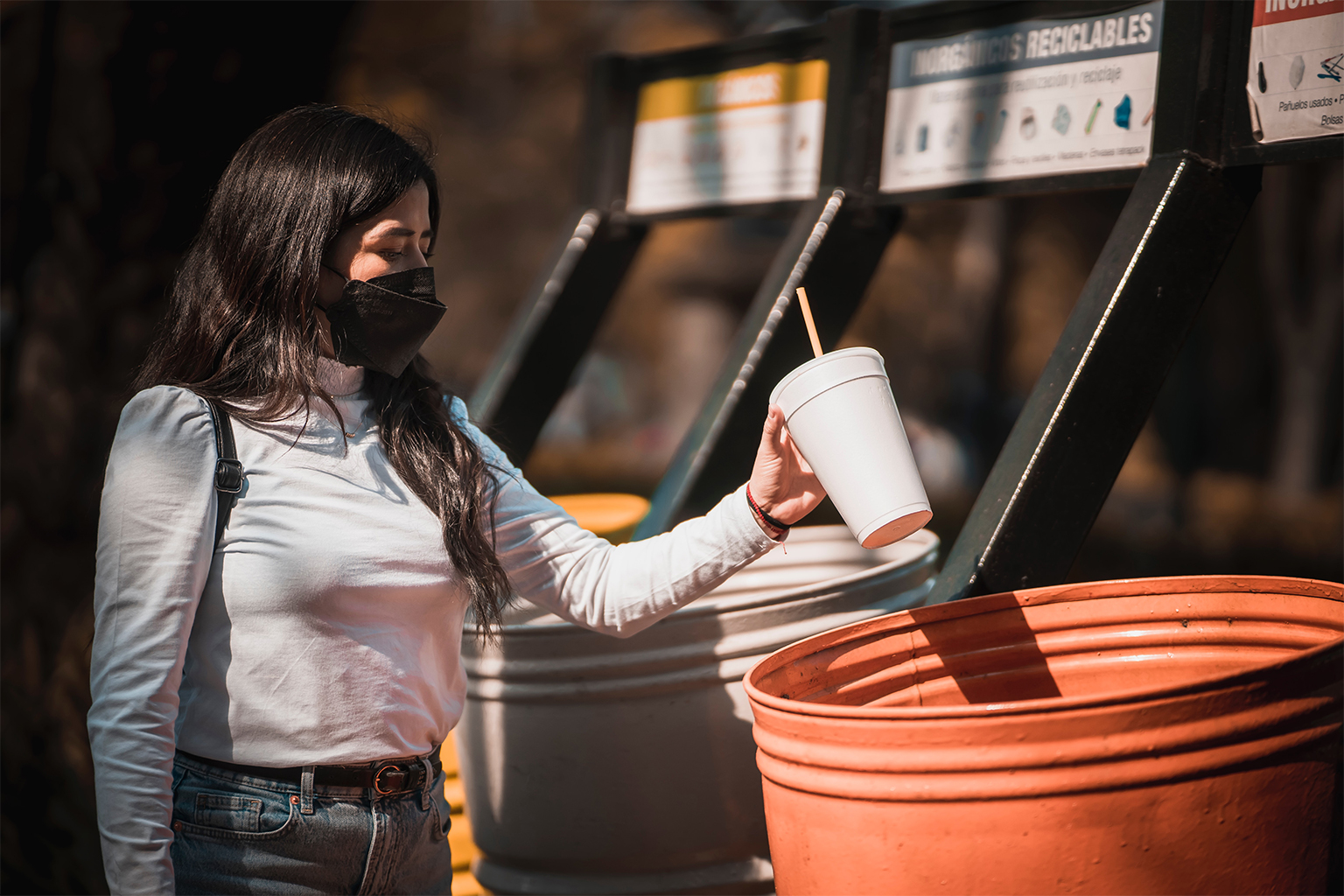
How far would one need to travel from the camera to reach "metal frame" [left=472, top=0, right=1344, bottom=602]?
1693 millimetres

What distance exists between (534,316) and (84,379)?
1192 millimetres

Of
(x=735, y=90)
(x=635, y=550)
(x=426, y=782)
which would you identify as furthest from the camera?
(x=735, y=90)

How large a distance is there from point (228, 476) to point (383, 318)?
31 centimetres

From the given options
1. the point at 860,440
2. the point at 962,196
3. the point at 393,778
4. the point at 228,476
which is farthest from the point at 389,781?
the point at 962,196

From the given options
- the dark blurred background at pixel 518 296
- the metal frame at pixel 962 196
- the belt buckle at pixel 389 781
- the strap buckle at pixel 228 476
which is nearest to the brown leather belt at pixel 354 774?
the belt buckle at pixel 389 781

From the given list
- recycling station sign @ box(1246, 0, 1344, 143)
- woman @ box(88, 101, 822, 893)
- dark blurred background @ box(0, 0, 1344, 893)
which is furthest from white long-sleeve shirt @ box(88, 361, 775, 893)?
recycling station sign @ box(1246, 0, 1344, 143)

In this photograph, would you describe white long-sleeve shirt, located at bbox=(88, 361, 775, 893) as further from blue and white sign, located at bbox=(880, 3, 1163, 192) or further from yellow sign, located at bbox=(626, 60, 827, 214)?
yellow sign, located at bbox=(626, 60, 827, 214)

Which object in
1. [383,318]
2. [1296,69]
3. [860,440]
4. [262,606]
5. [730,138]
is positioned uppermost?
[730,138]

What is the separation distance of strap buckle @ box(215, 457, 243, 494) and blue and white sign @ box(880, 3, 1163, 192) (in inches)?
62.8

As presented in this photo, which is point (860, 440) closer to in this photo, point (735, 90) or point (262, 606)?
point (262, 606)

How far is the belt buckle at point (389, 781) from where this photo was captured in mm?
1398

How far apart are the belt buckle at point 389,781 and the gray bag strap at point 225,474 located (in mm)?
362

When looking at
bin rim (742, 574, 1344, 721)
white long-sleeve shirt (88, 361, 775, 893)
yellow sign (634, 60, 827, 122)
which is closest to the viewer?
bin rim (742, 574, 1344, 721)

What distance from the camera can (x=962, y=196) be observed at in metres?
2.30
